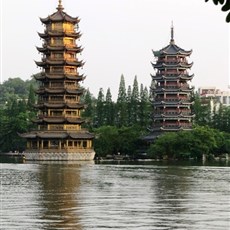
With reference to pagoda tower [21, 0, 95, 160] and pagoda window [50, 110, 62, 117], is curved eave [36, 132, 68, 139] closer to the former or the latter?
pagoda tower [21, 0, 95, 160]

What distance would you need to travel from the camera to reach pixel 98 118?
308 feet

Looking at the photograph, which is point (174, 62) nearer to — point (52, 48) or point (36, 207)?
point (52, 48)

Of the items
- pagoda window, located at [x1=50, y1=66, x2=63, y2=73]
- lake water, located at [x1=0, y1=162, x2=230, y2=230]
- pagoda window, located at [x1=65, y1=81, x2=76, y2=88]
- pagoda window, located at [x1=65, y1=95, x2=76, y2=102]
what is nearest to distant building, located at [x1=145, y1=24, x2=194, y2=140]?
pagoda window, located at [x1=65, y1=95, x2=76, y2=102]

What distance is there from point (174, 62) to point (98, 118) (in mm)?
15239

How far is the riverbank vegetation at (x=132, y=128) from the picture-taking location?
7344 cm

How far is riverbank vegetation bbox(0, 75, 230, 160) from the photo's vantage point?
241 ft

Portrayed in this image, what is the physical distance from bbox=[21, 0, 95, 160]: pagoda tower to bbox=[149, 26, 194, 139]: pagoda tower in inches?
445

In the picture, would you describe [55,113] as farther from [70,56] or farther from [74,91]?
[70,56]

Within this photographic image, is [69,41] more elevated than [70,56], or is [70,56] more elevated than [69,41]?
[69,41]

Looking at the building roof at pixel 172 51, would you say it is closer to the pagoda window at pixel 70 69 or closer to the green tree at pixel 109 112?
the green tree at pixel 109 112

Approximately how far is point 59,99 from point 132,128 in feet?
37.3

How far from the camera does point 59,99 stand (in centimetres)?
7481

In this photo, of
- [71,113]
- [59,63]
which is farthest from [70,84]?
[71,113]

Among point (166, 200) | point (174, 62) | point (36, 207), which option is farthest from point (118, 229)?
point (174, 62)
